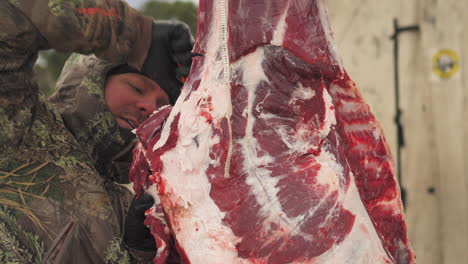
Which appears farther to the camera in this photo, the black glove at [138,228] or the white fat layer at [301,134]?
the black glove at [138,228]

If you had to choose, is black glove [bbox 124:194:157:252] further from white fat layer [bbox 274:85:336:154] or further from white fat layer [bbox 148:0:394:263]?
white fat layer [bbox 274:85:336:154]

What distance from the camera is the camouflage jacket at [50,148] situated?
1.12 metres

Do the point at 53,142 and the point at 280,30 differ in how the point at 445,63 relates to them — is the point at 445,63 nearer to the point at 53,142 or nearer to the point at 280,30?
the point at 280,30

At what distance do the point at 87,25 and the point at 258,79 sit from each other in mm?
434

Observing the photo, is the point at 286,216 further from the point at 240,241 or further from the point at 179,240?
the point at 179,240

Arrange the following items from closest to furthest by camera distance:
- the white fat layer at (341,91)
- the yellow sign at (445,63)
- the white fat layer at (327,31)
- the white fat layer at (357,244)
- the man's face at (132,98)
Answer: the white fat layer at (357,244), the white fat layer at (327,31), the white fat layer at (341,91), the man's face at (132,98), the yellow sign at (445,63)

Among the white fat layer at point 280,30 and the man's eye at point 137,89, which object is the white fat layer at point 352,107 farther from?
the man's eye at point 137,89

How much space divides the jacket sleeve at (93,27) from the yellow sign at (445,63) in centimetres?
147

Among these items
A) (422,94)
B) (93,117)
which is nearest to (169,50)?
(93,117)

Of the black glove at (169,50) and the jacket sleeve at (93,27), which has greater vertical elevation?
the jacket sleeve at (93,27)

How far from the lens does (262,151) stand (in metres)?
0.99

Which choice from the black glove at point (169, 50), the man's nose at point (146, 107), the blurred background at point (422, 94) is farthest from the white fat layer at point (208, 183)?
the blurred background at point (422, 94)

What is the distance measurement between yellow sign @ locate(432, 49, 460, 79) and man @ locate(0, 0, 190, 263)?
1.41m

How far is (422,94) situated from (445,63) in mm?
165
